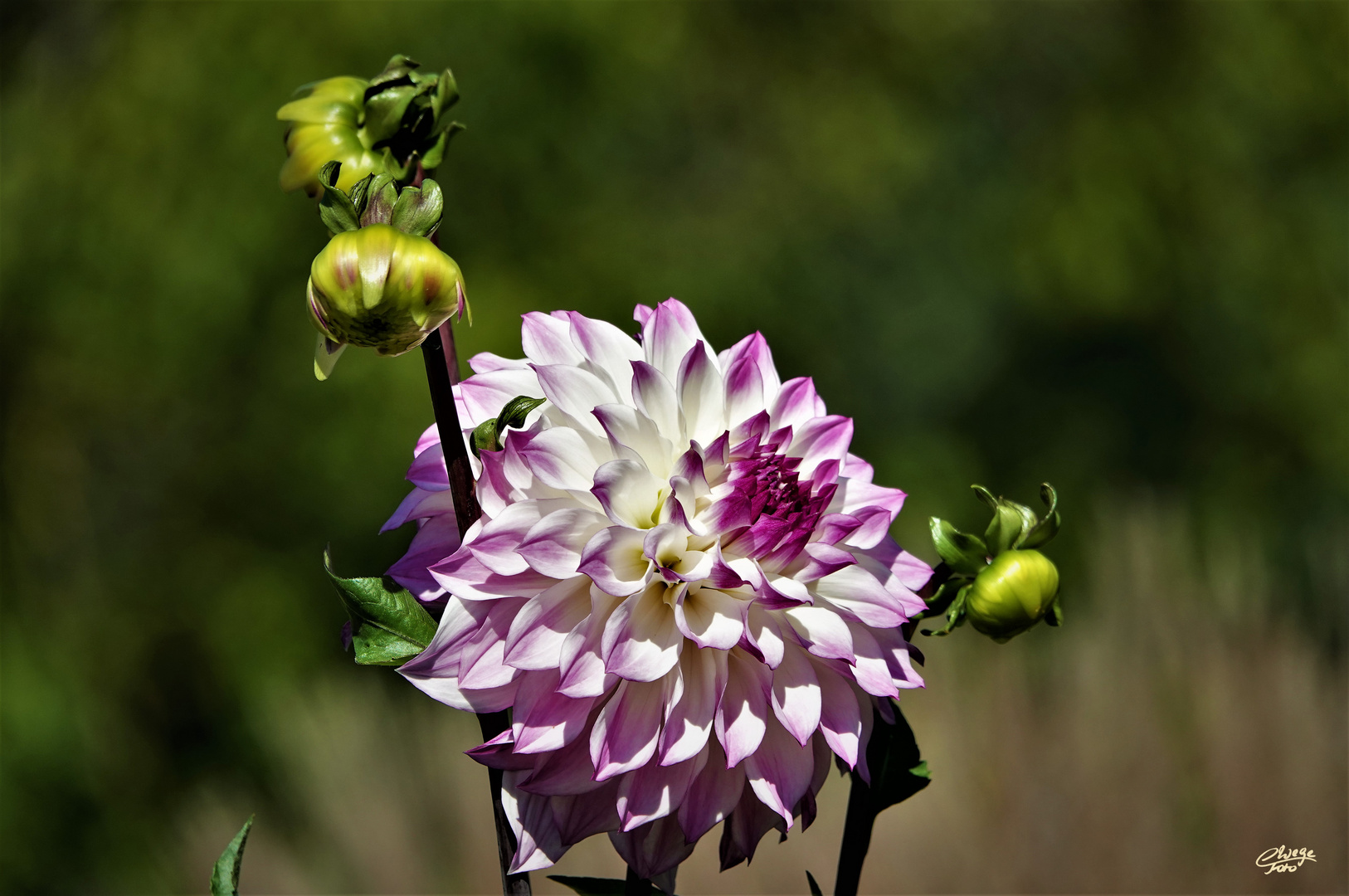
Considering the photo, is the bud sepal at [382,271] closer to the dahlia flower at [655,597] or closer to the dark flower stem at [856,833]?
the dahlia flower at [655,597]

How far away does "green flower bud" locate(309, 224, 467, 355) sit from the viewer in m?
0.36

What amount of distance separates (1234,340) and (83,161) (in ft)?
11.3

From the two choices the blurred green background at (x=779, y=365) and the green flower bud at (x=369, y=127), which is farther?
the blurred green background at (x=779, y=365)

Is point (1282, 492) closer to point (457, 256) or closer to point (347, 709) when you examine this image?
point (457, 256)

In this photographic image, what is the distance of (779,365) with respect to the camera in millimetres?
3057

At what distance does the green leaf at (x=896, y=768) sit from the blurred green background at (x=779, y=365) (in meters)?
1.40

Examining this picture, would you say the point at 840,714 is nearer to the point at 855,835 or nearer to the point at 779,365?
the point at 855,835

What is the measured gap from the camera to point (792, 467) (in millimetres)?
465

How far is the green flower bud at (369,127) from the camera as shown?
465 mm

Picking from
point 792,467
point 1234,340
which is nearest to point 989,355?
point 1234,340

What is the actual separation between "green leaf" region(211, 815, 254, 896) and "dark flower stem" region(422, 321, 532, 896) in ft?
0.33

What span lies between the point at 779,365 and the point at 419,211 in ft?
8.90

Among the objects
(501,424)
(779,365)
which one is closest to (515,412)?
(501,424)

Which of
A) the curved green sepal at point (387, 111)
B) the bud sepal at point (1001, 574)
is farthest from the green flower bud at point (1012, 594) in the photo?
the curved green sepal at point (387, 111)
